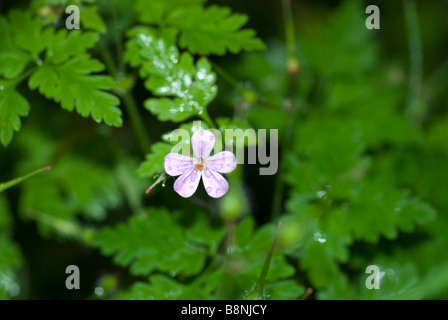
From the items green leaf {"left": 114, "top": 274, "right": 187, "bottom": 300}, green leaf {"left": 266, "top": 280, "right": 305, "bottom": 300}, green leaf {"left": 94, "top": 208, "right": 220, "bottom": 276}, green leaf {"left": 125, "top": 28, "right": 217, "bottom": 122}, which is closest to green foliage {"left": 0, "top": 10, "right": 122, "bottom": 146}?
green leaf {"left": 125, "top": 28, "right": 217, "bottom": 122}

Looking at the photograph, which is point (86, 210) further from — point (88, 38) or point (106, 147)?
point (88, 38)

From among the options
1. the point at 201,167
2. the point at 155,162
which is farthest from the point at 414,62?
the point at 155,162

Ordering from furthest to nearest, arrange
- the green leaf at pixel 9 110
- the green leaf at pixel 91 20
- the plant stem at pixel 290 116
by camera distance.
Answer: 1. the plant stem at pixel 290 116
2. the green leaf at pixel 91 20
3. the green leaf at pixel 9 110

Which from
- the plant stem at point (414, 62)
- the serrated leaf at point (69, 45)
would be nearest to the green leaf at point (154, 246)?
the serrated leaf at point (69, 45)

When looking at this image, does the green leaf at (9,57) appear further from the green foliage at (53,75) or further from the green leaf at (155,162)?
the green leaf at (155,162)
